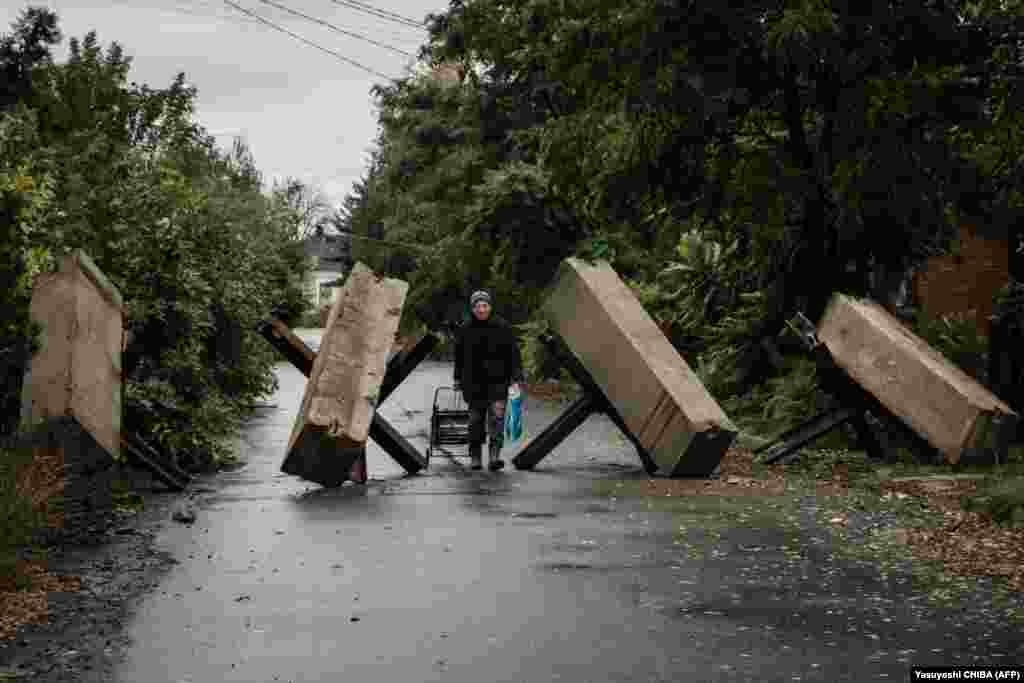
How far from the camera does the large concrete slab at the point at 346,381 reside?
1312cm

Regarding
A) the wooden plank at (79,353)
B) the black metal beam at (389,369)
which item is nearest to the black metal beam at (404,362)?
the black metal beam at (389,369)

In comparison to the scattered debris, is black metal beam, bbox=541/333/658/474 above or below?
above

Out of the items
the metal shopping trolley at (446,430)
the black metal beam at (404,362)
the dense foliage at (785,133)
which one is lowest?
the metal shopping trolley at (446,430)

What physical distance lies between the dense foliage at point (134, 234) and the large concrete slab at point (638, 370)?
380 cm

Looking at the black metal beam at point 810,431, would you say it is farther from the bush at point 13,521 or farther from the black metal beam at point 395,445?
the bush at point 13,521

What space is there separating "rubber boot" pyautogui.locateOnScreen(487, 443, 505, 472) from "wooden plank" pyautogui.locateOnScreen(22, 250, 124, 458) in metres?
4.00

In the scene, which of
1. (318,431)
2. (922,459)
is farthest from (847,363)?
(318,431)

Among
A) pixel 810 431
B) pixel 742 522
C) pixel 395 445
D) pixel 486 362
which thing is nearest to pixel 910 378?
pixel 810 431

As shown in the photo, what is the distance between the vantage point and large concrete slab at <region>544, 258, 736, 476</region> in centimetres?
1368

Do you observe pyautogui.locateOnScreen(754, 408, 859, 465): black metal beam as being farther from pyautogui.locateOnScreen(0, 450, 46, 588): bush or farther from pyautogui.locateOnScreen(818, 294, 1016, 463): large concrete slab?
pyautogui.locateOnScreen(0, 450, 46, 588): bush

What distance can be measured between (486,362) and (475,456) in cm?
97

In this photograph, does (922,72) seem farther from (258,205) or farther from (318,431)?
(258,205)

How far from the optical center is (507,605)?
26.3 ft

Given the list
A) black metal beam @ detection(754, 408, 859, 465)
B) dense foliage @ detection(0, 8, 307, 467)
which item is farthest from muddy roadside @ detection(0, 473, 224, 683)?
black metal beam @ detection(754, 408, 859, 465)
